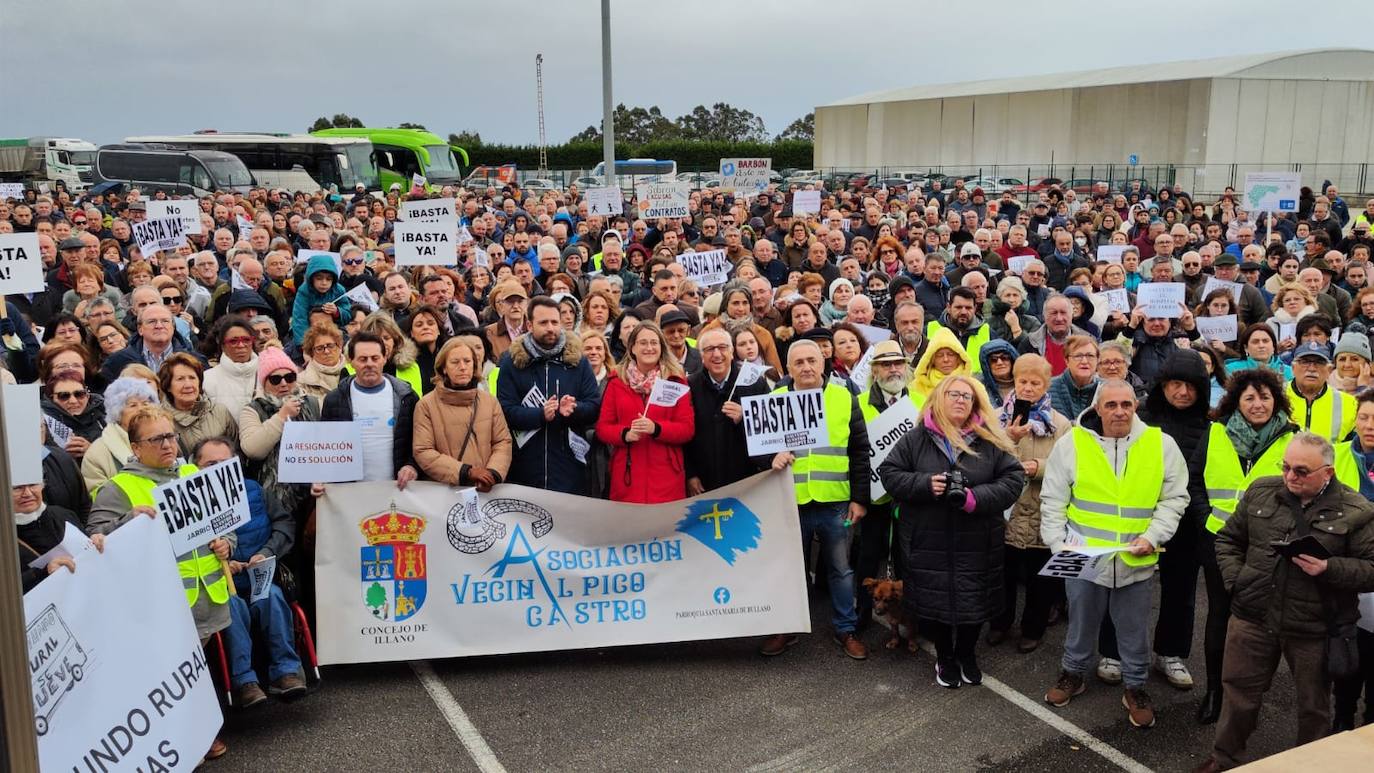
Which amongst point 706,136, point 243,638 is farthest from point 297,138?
point 706,136

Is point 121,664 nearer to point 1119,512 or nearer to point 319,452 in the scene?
point 319,452

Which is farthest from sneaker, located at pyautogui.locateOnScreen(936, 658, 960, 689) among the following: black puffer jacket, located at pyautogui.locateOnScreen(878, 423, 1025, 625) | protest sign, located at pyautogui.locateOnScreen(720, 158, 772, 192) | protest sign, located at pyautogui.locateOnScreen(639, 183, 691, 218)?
protest sign, located at pyautogui.locateOnScreen(720, 158, 772, 192)

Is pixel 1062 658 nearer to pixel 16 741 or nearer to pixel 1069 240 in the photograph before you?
pixel 16 741

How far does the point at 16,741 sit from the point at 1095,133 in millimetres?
57364

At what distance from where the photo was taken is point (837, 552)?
256 inches

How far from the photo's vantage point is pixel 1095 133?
2126 inches

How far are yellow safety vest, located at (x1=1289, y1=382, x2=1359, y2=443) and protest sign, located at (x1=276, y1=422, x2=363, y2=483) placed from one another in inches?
207

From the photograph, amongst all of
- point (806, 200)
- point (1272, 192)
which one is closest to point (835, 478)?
point (806, 200)

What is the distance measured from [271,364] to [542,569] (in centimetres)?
202

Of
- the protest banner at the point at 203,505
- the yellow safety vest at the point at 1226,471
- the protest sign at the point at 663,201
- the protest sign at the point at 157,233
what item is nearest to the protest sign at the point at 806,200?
the protest sign at the point at 663,201

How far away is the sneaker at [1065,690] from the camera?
5.77 meters

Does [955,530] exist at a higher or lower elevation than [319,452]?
lower

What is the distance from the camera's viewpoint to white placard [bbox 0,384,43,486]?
389cm

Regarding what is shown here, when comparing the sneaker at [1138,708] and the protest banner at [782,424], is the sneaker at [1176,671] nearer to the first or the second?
the sneaker at [1138,708]
